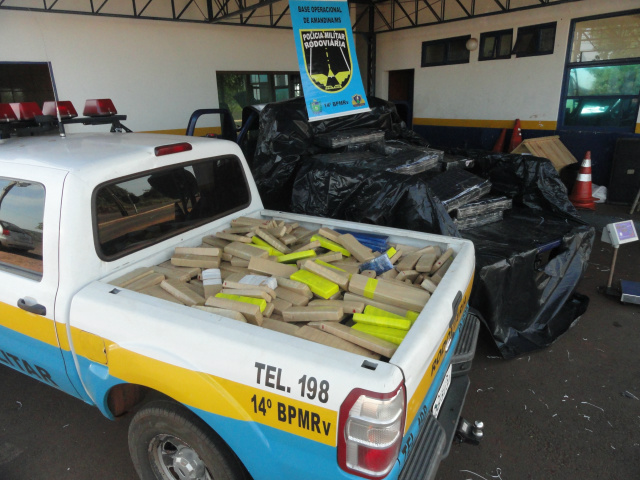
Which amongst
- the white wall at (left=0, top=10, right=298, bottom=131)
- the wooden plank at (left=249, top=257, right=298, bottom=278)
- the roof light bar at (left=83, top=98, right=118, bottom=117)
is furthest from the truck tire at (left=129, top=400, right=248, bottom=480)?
the white wall at (left=0, top=10, right=298, bottom=131)

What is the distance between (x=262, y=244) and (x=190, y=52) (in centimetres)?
901

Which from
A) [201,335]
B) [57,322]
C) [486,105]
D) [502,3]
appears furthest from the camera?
[486,105]

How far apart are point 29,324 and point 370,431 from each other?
184cm

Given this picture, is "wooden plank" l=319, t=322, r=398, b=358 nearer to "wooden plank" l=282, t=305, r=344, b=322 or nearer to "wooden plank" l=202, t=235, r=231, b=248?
"wooden plank" l=282, t=305, r=344, b=322

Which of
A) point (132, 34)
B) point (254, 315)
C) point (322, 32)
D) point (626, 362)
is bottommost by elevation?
point (626, 362)

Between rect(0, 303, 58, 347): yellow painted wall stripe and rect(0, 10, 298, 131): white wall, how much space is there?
23.7ft

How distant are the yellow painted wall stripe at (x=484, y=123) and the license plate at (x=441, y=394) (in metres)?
9.39

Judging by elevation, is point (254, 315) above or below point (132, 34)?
below

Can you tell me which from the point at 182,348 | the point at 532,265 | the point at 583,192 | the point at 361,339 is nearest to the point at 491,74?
the point at 583,192

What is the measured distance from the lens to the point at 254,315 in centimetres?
178

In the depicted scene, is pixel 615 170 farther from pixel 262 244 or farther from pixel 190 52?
pixel 190 52

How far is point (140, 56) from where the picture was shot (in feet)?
29.9

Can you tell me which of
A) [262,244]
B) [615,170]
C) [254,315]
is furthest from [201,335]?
[615,170]

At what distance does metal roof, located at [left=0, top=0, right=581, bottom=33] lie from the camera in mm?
8086
